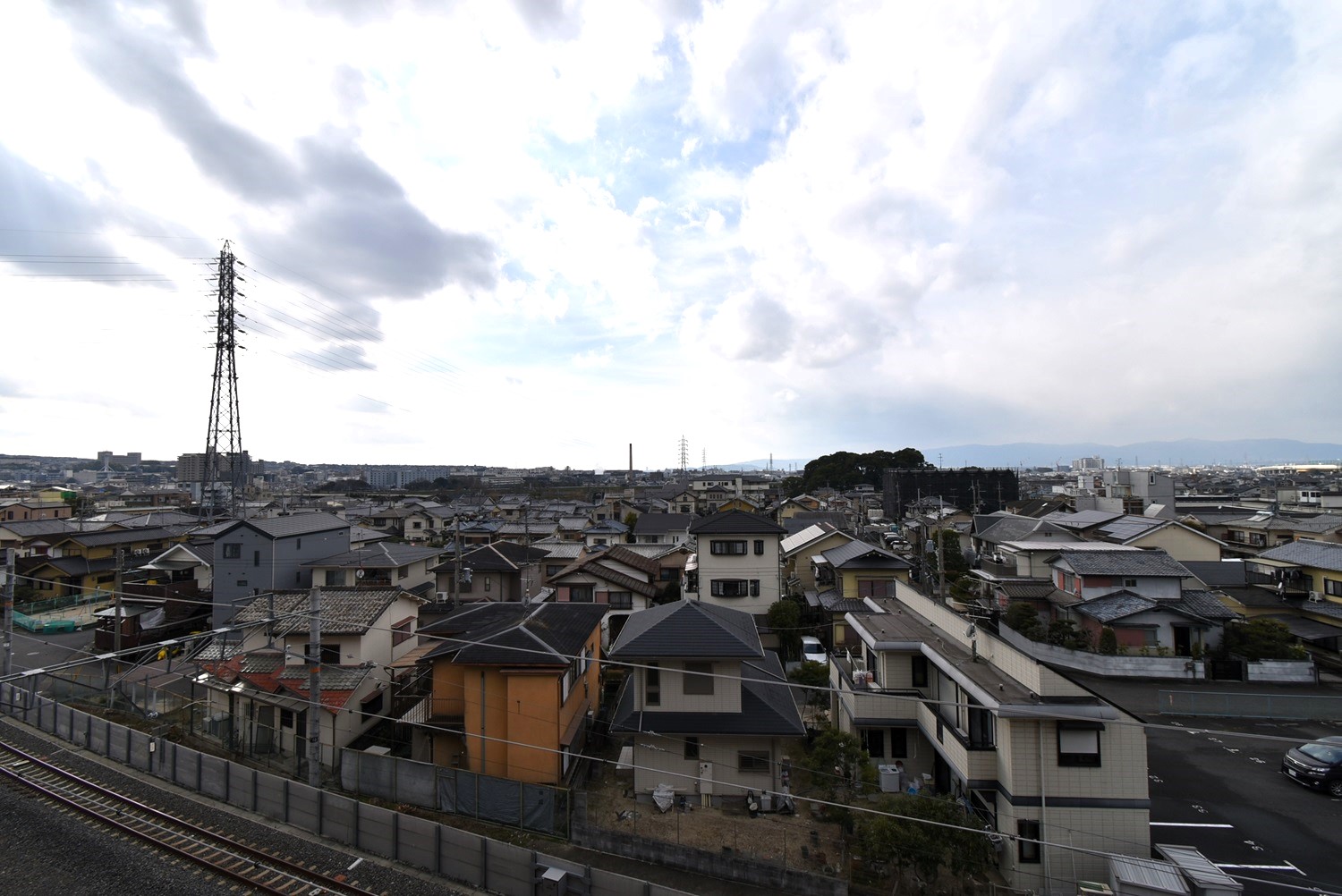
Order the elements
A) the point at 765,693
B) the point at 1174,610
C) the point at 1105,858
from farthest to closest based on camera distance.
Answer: the point at 1174,610, the point at 765,693, the point at 1105,858

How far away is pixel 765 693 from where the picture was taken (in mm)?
14469

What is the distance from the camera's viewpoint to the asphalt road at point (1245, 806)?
35.5 ft

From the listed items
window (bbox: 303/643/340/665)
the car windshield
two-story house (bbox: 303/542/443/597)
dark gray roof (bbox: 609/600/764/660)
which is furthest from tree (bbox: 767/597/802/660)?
two-story house (bbox: 303/542/443/597)

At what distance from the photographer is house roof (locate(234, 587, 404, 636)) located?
18188mm

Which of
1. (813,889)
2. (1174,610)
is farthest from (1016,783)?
(1174,610)

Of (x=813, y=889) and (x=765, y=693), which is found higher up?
(x=765, y=693)

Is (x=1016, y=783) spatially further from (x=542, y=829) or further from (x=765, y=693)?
(x=542, y=829)

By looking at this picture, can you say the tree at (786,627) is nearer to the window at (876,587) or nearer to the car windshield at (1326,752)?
the window at (876,587)

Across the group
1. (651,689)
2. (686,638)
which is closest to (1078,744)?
(686,638)

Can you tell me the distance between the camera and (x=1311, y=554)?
26.5m

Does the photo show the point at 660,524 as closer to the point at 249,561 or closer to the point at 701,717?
the point at 249,561

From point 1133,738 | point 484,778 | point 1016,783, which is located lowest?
point 484,778

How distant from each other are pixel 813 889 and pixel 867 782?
256 centimetres

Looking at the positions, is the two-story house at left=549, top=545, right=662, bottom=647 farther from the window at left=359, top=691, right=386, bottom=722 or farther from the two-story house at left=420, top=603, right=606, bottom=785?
the two-story house at left=420, top=603, right=606, bottom=785
